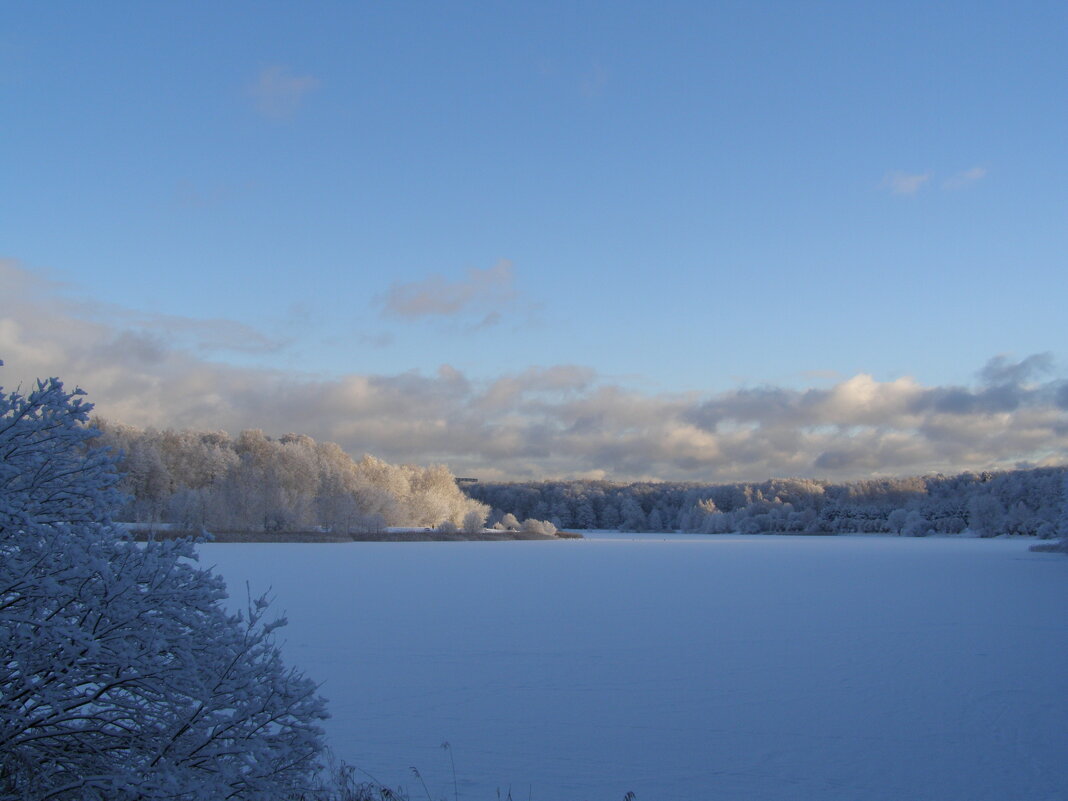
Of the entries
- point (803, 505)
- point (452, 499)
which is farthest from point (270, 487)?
point (803, 505)

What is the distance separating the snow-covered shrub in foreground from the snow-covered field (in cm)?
312

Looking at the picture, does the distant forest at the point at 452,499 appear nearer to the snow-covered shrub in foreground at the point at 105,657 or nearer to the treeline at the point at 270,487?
the treeline at the point at 270,487

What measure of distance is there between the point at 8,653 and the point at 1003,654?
14132 millimetres

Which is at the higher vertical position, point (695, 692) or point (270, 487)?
point (270, 487)

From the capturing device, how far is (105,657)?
3.96 meters

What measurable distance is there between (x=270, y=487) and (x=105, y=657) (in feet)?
231

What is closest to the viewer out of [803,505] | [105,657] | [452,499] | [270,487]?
[105,657]

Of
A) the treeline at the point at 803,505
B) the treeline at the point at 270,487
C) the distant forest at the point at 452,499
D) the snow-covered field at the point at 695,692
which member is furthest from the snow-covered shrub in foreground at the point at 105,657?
the treeline at the point at 803,505

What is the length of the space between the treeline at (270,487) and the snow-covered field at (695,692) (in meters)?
48.8

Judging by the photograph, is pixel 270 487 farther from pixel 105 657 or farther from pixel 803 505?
pixel 803 505

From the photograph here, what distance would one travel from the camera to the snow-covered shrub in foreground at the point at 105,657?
12.8 ft

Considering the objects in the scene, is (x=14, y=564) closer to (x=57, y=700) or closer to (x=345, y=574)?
(x=57, y=700)

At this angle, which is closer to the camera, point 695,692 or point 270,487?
point 695,692

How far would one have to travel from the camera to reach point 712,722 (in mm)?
9086
